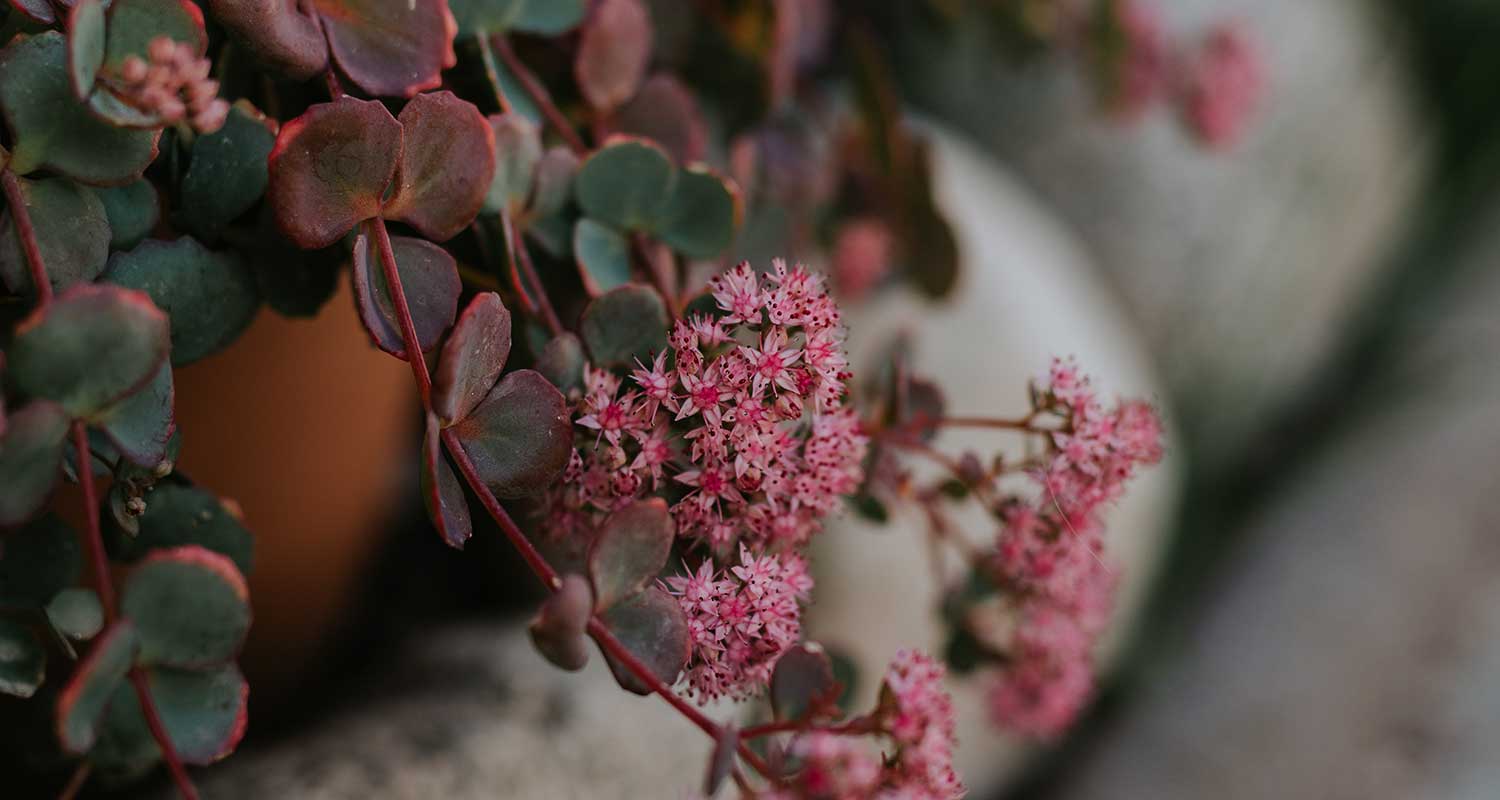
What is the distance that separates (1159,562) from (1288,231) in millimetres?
382

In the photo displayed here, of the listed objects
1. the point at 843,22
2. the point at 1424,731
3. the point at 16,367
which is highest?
the point at 1424,731

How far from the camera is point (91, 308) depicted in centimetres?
25

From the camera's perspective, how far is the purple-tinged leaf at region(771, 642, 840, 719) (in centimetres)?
31

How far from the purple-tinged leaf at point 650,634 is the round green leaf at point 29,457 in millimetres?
129

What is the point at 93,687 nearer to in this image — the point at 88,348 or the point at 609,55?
the point at 88,348

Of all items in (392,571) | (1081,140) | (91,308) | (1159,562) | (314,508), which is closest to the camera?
(91,308)

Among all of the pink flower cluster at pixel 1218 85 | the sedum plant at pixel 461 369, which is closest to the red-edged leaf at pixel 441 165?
the sedum plant at pixel 461 369

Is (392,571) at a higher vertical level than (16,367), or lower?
lower

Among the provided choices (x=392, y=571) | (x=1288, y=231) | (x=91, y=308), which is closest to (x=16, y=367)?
(x=91, y=308)

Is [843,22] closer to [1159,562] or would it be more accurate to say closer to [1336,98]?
[1159,562]

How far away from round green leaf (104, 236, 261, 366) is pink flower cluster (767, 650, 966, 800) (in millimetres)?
197

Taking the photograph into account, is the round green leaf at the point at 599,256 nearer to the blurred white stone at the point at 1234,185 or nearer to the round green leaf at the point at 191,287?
the round green leaf at the point at 191,287

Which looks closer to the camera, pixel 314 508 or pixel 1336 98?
pixel 314 508

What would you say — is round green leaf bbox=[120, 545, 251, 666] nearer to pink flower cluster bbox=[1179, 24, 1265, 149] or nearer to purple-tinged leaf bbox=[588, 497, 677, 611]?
purple-tinged leaf bbox=[588, 497, 677, 611]
